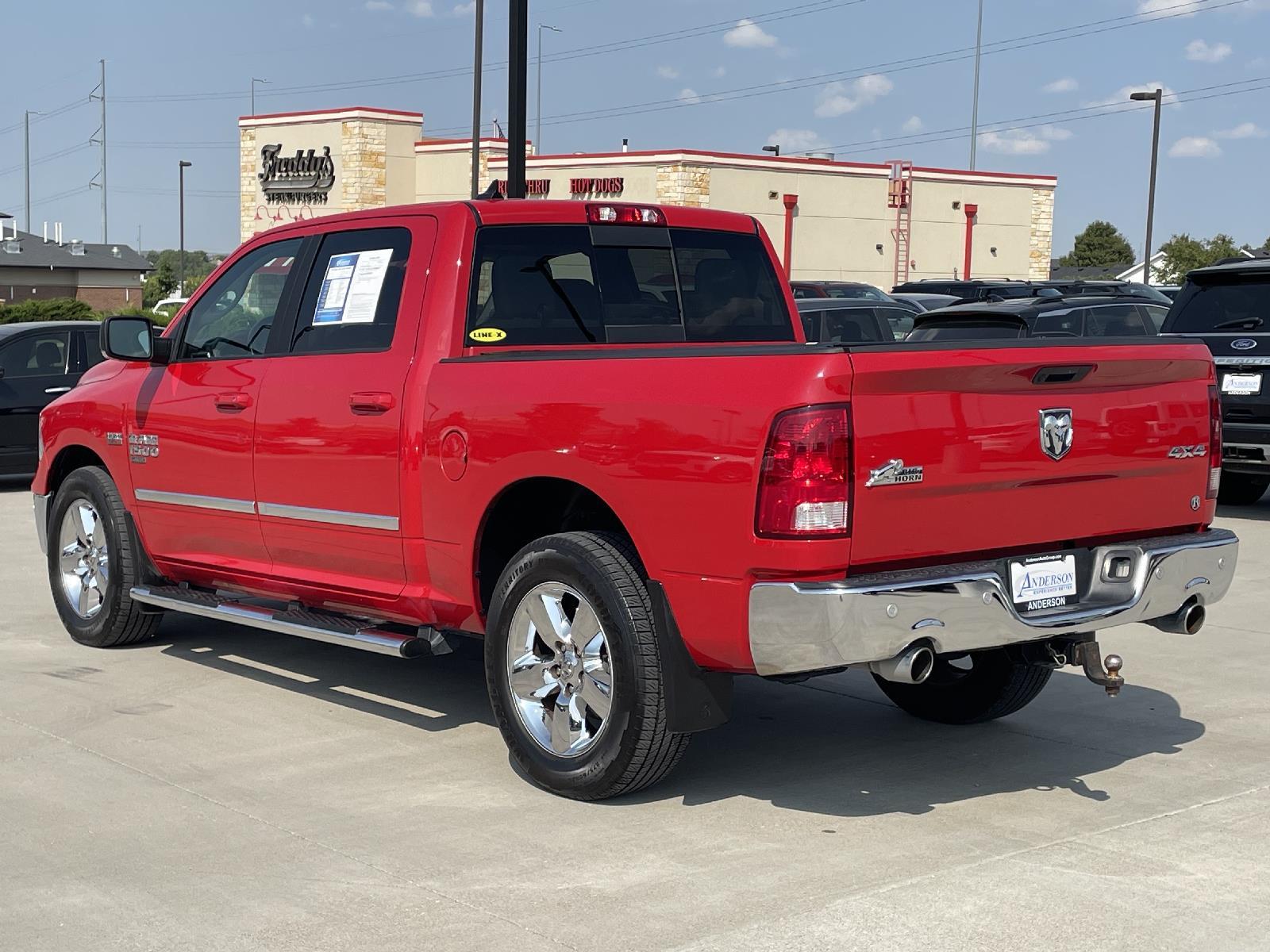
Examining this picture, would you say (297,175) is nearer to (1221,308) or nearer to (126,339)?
(1221,308)

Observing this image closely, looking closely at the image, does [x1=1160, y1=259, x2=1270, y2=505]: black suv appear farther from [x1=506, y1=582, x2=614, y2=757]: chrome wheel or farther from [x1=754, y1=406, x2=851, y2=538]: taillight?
[x1=754, y1=406, x2=851, y2=538]: taillight

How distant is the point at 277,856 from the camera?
193 inches

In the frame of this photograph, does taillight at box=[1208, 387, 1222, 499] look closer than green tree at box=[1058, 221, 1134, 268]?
Yes

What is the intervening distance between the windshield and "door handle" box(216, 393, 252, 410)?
8891mm

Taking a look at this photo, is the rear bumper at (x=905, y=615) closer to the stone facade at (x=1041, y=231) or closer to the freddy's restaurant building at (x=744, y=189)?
the freddy's restaurant building at (x=744, y=189)

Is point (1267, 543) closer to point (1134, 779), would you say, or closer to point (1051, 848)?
point (1134, 779)

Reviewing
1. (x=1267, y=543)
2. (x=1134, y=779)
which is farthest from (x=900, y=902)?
(x=1267, y=543)

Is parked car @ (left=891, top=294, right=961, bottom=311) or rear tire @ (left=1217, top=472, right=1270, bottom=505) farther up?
parked car @ (left=891, top=294, right=961, bottom=311)

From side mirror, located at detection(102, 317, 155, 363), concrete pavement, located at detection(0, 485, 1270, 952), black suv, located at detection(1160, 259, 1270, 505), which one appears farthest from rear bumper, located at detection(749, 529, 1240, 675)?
black suv, located at detection(1160, 259, 1270, 505)

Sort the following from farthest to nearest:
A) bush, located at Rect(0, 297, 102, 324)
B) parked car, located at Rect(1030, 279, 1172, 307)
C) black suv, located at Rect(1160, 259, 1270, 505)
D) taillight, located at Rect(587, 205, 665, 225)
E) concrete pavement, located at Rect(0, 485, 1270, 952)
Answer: bush, located at Rect(0, 297, 102, 324), parked car, located at Rect(1030, 279, 1172, 307), black suv, located at Rect(1160, 259, 1270, 505), taillight, located at Rect(587, 205, 665, 225), concrete pavement, located at Rect(0, 485, 1270, 952)

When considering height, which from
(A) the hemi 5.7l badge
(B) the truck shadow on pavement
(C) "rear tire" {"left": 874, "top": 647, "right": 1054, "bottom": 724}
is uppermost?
(A) the hemi 5.7l badge

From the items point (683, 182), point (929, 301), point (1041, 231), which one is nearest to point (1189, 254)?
point (1041, 231)

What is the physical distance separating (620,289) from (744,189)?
44.5 meters

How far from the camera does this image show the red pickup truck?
4.84 metres
